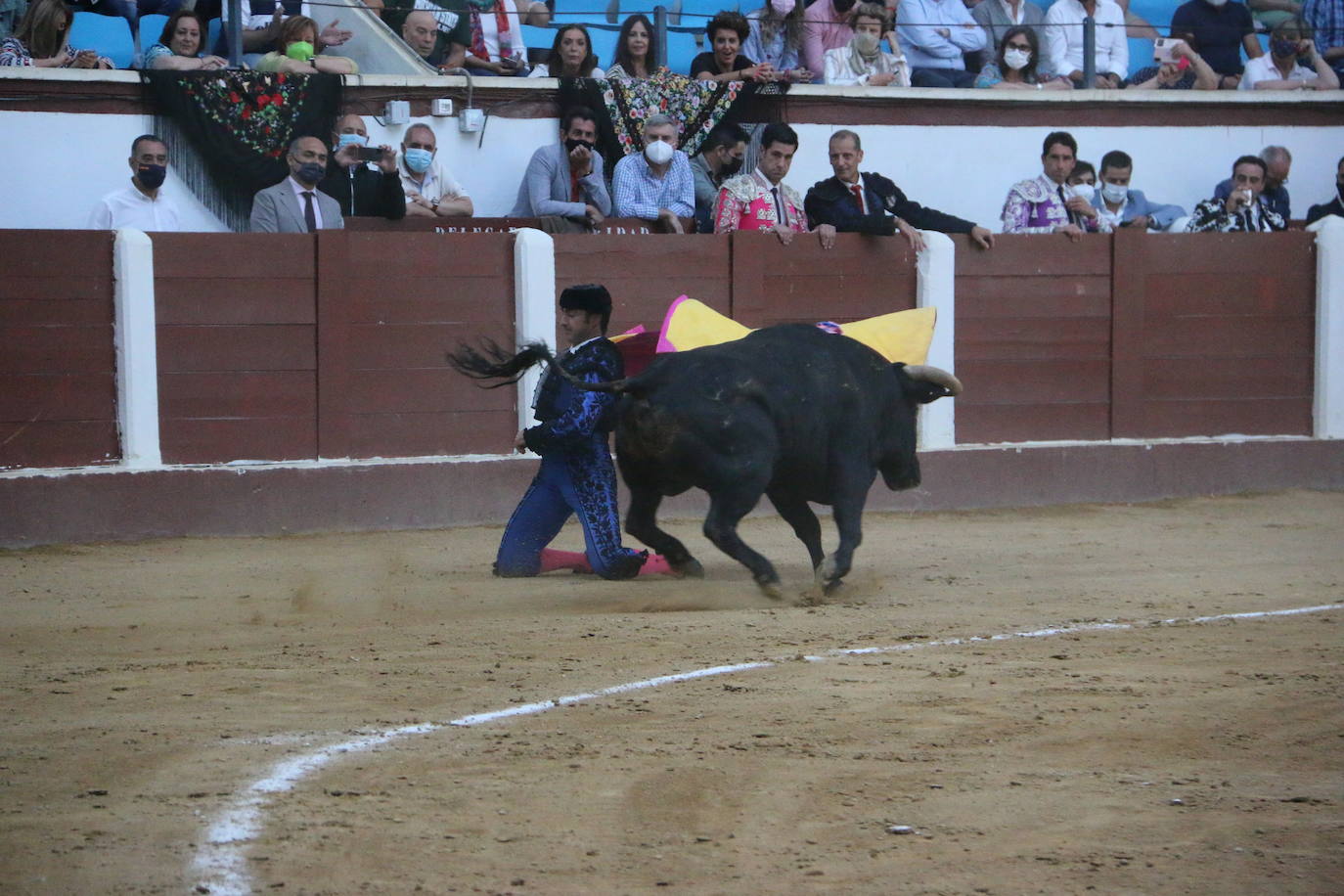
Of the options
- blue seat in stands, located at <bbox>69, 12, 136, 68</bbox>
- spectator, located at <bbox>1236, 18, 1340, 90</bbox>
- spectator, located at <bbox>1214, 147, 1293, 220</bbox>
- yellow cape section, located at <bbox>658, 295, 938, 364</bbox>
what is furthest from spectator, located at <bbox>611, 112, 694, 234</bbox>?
spectator, located at <bbox>1236, 18, 1340, 90</bbox>

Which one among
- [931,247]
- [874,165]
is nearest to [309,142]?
[931,247]

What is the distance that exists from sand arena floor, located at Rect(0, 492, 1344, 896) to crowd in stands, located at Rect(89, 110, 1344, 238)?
251cm

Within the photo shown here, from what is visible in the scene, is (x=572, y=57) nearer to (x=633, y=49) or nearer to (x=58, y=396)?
(x=633, y=49)

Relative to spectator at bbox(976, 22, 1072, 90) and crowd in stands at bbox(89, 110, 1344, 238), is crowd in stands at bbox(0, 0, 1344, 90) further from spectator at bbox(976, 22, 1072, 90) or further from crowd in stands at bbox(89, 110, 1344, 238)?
crowd in stands at bbox(89, 110, 1344, 238)

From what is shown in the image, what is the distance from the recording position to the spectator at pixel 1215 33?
12.2 m

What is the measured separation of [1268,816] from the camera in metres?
3.22

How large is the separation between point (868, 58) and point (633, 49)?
173 cm

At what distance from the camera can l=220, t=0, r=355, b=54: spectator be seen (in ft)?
31.3

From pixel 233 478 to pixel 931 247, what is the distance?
12.6 feet

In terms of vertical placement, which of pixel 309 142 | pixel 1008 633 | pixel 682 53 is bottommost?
pixel 1008 633

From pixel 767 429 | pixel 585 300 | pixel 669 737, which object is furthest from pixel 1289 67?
pixel 669 737

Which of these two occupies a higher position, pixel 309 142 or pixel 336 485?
pixel 309 142

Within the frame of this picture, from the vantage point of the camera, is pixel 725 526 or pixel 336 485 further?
pixel 336 485

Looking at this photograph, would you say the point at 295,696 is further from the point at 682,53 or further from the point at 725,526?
the point at 682,53
